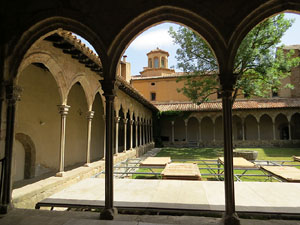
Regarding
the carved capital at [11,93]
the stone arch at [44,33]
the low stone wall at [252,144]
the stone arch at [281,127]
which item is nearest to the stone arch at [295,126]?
the stone arch at [281,127]

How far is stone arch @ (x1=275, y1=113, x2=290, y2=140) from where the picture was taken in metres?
23.8

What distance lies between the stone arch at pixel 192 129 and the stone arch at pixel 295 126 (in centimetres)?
1041

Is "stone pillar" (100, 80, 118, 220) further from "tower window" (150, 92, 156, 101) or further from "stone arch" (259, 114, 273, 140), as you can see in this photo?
"tower window" (150, 92, 156, 101)

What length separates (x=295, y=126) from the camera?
76.7 ft

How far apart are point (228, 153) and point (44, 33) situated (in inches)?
158

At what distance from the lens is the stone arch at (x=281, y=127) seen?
23805 mm

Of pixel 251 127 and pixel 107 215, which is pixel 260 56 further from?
pixel 107 215

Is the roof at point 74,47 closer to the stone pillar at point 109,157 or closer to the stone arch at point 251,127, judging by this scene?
the stone pillar at point 109,157

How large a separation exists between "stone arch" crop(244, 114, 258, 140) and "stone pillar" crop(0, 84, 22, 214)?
24942 millimetres

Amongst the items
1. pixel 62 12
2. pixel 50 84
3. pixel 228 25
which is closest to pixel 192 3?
pixel 228 25

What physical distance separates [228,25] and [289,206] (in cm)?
340

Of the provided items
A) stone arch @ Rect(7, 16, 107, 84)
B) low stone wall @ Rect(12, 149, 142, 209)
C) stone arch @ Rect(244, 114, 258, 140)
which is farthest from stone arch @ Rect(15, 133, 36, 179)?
stone arch @ Rect(244, 114, 258, 140)

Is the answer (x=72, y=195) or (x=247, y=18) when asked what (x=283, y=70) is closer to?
(x=247, y=18)

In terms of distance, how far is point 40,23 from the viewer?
4.02 m
